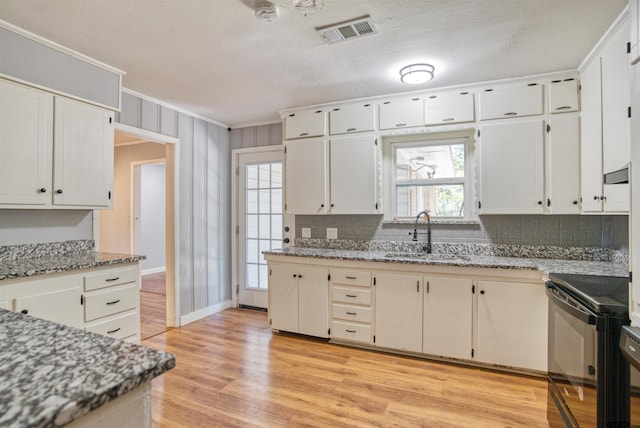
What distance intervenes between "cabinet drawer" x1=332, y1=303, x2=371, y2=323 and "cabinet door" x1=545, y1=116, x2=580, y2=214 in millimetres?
1794

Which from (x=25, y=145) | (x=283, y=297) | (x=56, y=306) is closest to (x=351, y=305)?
(x=283, y=297)

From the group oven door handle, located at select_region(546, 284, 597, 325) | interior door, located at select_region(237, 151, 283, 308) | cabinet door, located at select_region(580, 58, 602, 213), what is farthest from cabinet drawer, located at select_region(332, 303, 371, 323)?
cabinet door, located at select_region(580, 58, 602, 213)

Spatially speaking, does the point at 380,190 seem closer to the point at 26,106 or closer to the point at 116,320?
the point at 116,320

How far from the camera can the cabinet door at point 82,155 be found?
95.5 inches

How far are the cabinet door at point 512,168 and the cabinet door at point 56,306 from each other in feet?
10.7

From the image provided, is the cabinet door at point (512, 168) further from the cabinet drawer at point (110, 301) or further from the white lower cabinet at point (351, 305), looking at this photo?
the cabinet drawer at point (110, 301)

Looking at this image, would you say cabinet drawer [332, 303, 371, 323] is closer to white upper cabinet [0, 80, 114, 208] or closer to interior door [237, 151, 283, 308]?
interior door [237, 151, 283, 308]

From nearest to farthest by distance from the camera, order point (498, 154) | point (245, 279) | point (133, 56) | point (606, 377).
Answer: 1. point (606, 377)
2. point (133, 56)
3. point (498, 154)
4. point (245, 279)

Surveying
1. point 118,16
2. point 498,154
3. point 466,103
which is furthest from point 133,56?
point 498,154

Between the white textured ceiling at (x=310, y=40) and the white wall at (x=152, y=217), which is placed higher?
the white textured ceiling at (x=310, y=40)

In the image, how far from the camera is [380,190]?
3.39 metres

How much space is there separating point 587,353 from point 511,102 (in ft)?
7.20

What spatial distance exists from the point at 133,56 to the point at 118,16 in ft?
1.78

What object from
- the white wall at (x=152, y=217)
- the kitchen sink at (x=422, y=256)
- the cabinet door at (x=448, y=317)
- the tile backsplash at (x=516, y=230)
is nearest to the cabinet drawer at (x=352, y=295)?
the kitchen sink at (x=422, y=256)
